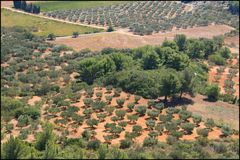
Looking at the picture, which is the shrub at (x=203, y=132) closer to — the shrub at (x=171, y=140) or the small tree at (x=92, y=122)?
the shrub at (x=171, y=140)

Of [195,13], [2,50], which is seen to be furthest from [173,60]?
[195,13]

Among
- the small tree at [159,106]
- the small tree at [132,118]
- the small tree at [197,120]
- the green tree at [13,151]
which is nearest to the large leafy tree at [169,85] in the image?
the small tree at [159,106]

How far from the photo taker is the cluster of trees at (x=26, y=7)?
510 feet

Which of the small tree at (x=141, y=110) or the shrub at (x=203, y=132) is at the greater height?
the small tree at (x=141, y=110)

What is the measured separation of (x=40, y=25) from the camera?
139375mm

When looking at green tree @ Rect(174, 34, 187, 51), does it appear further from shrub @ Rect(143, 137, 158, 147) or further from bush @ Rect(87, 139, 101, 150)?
bush @ Rect(87, 139, 101, 150)

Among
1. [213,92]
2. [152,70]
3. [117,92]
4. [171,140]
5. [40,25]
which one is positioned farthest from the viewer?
[40,25]

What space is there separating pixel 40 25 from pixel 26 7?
22.6 meters

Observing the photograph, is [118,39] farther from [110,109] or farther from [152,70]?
[110,109]

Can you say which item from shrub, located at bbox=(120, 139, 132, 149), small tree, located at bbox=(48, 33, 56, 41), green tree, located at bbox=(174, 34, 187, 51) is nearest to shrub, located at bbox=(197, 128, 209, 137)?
shrub, located at bbox=(120, 139, 132, 149)

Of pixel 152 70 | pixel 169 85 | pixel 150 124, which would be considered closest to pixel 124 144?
pixel 150 124

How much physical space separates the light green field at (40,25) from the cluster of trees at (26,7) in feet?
19.3

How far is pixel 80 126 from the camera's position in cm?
6656

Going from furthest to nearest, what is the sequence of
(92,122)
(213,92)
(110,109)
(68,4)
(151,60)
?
(68,4), (151,60), (213,92), (110,109), (92,122)
